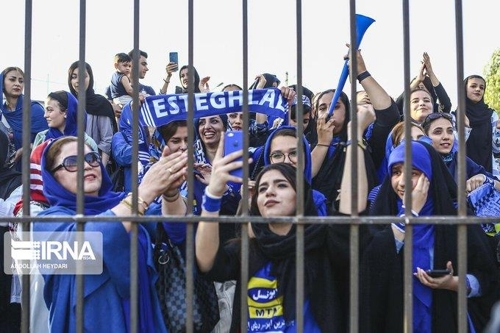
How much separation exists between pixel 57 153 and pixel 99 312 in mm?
730

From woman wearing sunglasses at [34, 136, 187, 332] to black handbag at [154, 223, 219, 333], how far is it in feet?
0.32

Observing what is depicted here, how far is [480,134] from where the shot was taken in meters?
5.69

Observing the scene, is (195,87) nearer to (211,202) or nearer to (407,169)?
(211,202)

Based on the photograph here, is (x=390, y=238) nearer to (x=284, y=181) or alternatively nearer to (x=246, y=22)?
(x=284, y=181)

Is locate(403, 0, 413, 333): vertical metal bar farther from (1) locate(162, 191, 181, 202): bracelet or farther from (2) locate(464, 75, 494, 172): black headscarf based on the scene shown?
(2) locate(464, 75, 494, 172): black headscarf

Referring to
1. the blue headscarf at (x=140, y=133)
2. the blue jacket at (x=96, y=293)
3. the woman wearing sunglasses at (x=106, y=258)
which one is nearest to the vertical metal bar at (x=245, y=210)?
the woman wearing sunglasses at (x=106, y=258)

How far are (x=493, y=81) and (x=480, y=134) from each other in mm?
11815

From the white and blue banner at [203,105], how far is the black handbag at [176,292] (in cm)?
75

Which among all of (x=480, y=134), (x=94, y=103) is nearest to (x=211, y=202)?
(x=94, y=103)

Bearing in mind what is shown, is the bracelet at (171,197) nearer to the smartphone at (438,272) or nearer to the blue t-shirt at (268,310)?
the blue t-shirt at (268,310)

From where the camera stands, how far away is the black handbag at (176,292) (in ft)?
9.14

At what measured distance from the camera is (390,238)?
279 cm

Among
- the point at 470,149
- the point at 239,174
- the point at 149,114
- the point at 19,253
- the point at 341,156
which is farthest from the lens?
the point at 470,149

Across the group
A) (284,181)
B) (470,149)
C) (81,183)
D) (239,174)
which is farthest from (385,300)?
(470,149)
